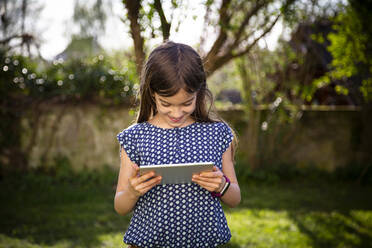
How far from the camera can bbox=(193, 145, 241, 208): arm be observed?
61.2 inches

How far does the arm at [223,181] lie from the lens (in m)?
1.56

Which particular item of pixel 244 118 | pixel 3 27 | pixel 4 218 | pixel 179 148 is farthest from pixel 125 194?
pixel 3 27

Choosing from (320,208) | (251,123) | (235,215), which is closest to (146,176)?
(235,215)

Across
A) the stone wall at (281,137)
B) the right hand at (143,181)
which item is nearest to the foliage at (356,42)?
the stone wall at (281,137)

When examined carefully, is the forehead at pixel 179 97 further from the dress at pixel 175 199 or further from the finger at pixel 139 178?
the finger at pixel 139 178

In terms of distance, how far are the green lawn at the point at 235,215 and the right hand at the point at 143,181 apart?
6.91 feet

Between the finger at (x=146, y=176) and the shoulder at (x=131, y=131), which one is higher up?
the shoulder at (x=131, y=131)

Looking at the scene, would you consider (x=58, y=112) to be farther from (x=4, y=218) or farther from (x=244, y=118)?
(x=244, y=118)

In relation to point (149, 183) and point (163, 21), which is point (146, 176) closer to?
point (149, 183)

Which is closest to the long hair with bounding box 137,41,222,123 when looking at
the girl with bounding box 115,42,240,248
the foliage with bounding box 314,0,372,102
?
the girl with bounding box 115,42,240,248

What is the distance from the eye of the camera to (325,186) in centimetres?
653

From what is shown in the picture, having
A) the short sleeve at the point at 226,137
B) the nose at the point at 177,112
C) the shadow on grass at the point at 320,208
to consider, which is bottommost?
the shadow on grass at the point at 320,208

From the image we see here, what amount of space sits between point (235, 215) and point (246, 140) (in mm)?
2674

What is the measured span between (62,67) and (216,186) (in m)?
5.49
